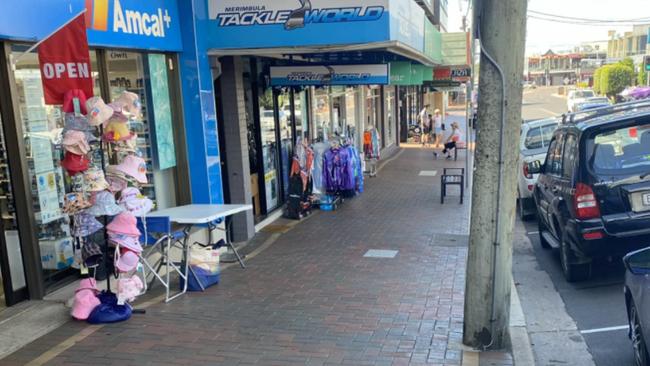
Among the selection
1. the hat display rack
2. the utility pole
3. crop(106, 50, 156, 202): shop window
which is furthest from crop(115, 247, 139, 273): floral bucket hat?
the utility pole

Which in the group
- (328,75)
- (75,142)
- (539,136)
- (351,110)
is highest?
(328,75)

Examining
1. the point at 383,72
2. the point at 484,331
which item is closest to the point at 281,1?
the point at 383,72

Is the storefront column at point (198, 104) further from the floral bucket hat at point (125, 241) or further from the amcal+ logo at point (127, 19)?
the floral bucket hat at point (125, 241)

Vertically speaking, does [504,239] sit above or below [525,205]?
above

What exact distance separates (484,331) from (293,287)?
2565 millimetres

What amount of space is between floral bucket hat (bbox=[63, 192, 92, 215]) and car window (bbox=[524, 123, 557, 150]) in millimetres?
9841

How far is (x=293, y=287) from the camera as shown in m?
6.91

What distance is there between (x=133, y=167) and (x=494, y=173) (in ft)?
11.2

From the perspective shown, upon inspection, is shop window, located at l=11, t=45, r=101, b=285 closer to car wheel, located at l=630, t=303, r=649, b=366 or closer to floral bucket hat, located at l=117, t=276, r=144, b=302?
floral bucket hat, located at l=117, t=276, r=144, b=302

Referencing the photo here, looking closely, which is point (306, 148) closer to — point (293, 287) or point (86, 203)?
point (293, 287)

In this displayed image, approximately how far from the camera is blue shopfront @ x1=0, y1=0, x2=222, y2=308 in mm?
5633

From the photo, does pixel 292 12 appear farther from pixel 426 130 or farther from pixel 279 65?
pixel 426 130

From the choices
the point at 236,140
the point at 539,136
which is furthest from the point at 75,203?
the point at 539,136

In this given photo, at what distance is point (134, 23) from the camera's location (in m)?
7.05
